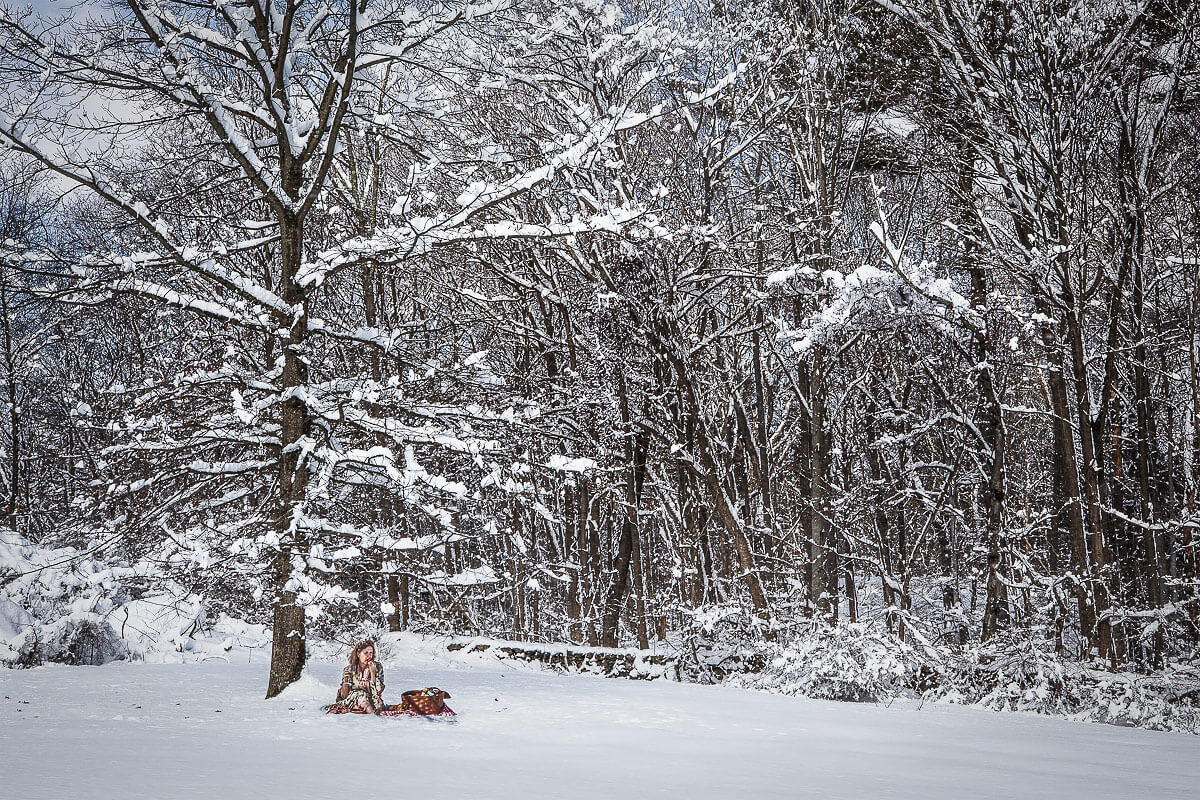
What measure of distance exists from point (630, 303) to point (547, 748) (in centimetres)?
779

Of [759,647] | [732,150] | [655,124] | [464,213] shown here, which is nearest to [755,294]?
[732,150]

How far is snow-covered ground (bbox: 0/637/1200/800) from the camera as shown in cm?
404

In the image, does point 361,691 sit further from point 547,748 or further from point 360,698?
point 547,748

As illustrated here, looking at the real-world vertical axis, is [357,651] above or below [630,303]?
below

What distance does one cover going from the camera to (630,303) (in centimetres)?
1223

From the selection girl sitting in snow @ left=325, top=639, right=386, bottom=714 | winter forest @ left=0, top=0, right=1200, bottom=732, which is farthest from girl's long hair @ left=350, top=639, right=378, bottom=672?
winter forest @ left=0, top=0, right=1200, bottom=732

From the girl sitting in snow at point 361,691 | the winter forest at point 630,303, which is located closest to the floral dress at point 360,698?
the girl sitting in snow at point 361,691

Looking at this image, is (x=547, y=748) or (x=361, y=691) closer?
(x=547, y=748)

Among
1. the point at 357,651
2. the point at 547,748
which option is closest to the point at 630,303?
the point at 357,651

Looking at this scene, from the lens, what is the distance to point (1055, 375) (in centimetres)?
1059

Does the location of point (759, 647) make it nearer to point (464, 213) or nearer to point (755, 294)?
point (755, 294)

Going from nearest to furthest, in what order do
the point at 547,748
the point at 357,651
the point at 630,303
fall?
the point at 547,748
the point at 357,651
the point at 630,303

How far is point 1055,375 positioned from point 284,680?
8907mm

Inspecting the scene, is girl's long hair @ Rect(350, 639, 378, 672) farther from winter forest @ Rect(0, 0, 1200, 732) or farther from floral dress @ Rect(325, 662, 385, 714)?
winter forest @ Rect(0, 0, 1200, 732)
